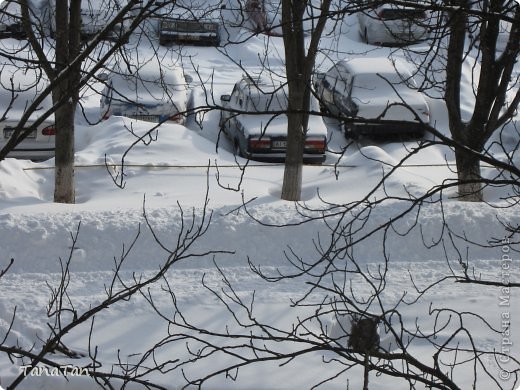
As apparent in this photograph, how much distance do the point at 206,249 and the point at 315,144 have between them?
5239 millimetres

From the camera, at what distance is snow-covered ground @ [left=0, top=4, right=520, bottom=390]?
6.96 m

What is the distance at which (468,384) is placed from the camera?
638 cm

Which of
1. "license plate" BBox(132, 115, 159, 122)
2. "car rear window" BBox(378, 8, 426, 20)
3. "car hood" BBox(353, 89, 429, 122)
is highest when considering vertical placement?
"car rear window" BBox(378, 8, 426, 20)

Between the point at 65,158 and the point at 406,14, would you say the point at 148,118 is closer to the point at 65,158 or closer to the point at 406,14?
the point at 65,158

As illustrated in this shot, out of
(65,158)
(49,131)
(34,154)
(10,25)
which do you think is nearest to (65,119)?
(65,158)

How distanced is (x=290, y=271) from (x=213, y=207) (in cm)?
149

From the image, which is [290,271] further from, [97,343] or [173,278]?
[97,343]

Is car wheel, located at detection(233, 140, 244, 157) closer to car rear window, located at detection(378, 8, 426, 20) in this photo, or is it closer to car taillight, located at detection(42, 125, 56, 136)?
car taillight, located at detection(42, 125, 56, 136)

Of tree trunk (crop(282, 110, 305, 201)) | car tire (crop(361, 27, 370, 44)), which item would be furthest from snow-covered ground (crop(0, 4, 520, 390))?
car tire (crop(361, 27, 370, 44))

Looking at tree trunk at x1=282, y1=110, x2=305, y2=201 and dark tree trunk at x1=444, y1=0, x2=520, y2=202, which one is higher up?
dark tree trunk at x1=444, y1=0, x2=520, y2=202

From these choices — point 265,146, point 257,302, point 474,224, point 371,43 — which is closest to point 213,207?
point 257,302

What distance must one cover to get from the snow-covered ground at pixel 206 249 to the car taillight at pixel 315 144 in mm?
873

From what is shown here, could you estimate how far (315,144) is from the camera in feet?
46.3

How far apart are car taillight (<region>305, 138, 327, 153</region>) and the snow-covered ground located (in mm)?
873
